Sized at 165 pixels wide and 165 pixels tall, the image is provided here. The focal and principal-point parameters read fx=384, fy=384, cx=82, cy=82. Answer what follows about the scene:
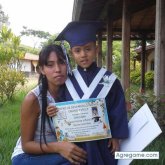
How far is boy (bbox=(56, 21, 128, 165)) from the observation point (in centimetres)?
242

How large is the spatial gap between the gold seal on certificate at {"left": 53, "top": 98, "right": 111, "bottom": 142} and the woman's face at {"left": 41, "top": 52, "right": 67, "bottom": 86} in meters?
0.21

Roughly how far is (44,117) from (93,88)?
38 centimetres

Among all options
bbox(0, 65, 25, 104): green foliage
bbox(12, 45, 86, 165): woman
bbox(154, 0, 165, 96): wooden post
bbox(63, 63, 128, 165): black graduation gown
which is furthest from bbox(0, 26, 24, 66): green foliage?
bbox(63, 63, 128, 165): black graduation gown

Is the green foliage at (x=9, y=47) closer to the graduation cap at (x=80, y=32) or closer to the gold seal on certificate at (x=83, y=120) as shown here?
the graduation cap at (x=80, y=32)

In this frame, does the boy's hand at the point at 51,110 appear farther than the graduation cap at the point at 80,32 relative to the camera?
No

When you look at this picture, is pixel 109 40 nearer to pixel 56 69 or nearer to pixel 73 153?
pixel 56 69

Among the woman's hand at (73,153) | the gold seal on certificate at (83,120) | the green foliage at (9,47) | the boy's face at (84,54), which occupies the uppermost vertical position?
the green foliage at (9,47)

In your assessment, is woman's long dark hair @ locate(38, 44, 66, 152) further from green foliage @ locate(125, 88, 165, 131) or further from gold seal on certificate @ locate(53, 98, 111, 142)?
green foliage @ locate(125, 88, 165, 131)

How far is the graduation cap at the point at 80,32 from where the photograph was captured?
250 cm

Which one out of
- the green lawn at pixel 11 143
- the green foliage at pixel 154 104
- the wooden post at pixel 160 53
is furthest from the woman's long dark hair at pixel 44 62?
the wooden post at pixel 160 53

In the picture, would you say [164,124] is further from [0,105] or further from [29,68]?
[29,68]

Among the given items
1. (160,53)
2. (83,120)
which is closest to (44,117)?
(83,120)

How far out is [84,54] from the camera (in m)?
2.46

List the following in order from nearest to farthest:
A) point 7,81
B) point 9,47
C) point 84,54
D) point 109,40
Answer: point 84,54 → point 7,81 → point 109,40 → point 9,47
